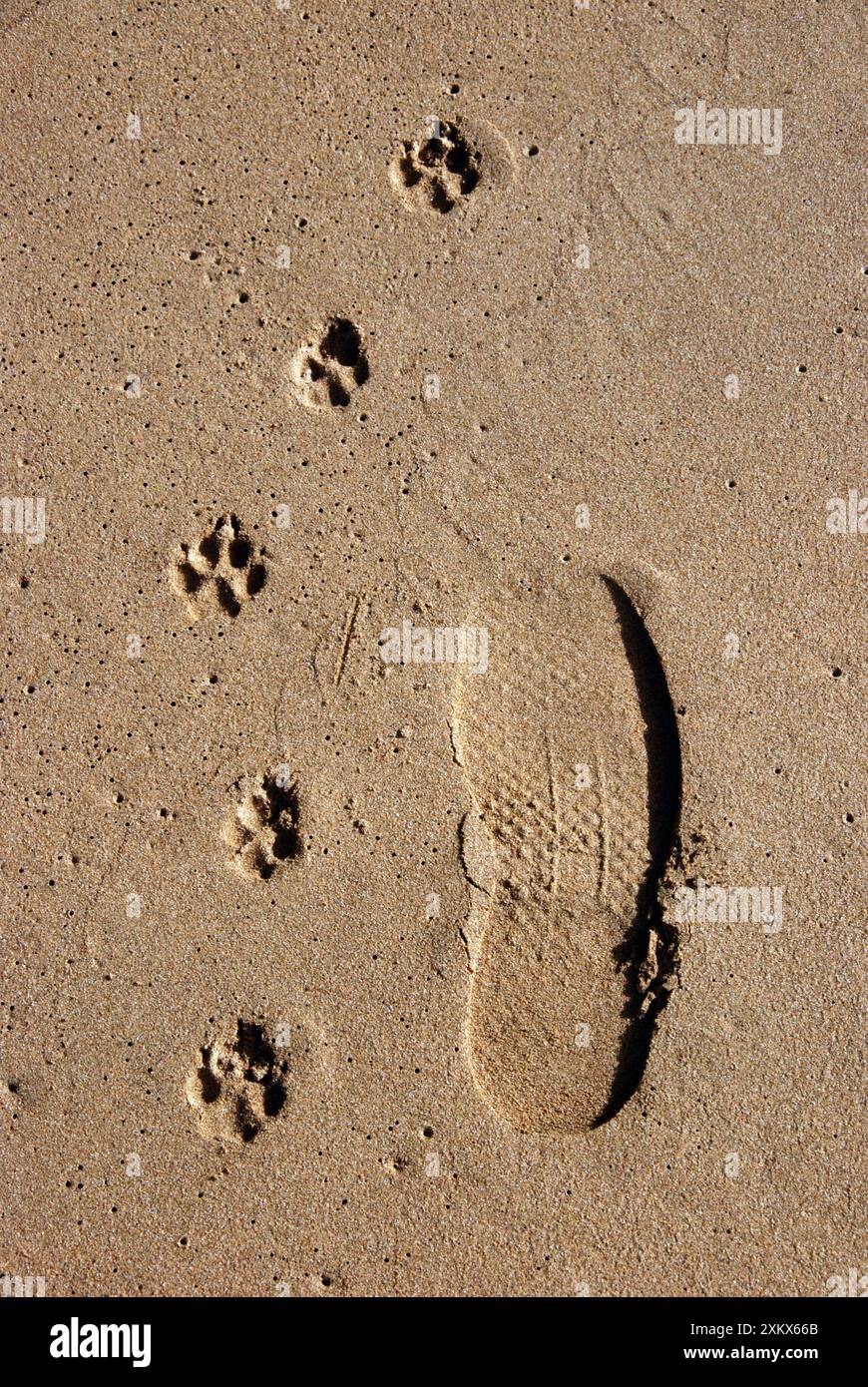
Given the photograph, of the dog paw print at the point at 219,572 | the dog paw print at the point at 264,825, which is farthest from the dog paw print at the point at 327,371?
the dog paw print at the point at 264,825

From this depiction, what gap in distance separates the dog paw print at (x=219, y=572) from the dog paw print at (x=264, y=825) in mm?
584

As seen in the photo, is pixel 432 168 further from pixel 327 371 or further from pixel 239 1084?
pixel 239 1084

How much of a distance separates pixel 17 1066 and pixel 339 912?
118 cm

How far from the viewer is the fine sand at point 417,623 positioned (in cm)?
255

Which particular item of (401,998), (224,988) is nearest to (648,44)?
(401,998)

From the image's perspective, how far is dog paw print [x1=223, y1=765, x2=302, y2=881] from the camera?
8.54 feet

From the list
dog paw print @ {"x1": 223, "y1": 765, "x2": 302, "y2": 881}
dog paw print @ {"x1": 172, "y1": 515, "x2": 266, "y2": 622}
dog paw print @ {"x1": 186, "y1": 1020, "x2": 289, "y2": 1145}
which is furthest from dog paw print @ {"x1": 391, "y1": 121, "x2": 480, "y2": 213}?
dog paw print @ {"x1": 186, "y1": 1020, "x2": 289, "y2": 1145}

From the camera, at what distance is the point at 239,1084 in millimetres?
2566

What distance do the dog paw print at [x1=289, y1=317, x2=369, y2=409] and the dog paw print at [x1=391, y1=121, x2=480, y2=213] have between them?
51 centimetres

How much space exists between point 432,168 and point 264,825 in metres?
2.27

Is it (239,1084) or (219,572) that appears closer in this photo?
(239,1084)
